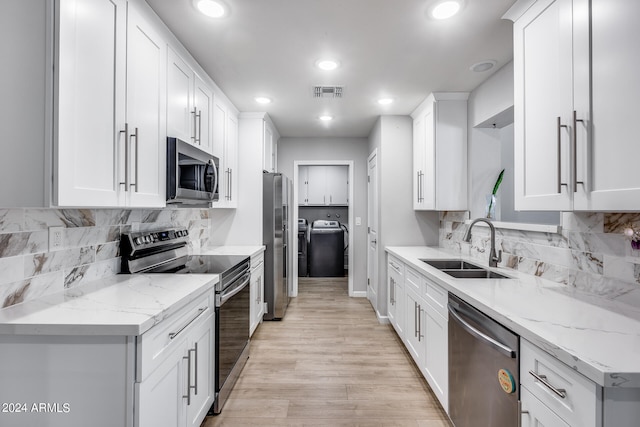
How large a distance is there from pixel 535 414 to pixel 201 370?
61.1 inches

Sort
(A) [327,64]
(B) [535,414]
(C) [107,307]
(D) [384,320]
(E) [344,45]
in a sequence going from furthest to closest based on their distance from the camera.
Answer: (D) [384,320], (A) [327,64], (E) [344,45], (C) [107,307], (B) [535,414]

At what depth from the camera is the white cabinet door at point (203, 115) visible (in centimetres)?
236

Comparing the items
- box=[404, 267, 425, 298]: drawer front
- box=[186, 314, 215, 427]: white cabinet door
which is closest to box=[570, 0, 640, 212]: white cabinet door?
box=[404, 267, 425, 298]: drawer front

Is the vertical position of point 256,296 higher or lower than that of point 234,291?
lower

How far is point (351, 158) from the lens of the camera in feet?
15.5

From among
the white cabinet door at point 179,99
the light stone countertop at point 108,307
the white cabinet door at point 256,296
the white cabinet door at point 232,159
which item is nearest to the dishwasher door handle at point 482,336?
the light stone countertop at point 108,307

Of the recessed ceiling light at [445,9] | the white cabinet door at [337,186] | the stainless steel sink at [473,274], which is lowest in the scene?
the stainless steel sink at [473,274]

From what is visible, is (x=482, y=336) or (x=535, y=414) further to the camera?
(x=482, y=336)

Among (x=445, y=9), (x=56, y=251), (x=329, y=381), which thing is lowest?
(x=329, y=381)

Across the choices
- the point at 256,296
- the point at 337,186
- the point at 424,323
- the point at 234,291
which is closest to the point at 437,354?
the point at 424,323

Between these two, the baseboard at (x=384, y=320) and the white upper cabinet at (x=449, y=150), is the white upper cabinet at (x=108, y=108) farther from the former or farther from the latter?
the baseboard at (x=384, y=320)

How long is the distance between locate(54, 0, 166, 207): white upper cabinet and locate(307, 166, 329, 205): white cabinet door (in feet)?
14.4

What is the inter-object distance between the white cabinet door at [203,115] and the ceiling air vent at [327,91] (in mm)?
928

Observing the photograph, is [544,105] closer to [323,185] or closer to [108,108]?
[108,108]
